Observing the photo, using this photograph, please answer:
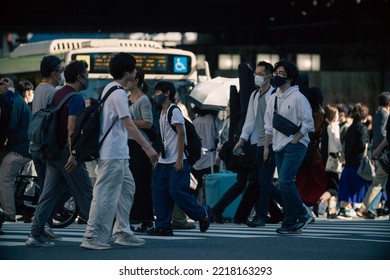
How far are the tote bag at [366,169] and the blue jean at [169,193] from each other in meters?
6.60

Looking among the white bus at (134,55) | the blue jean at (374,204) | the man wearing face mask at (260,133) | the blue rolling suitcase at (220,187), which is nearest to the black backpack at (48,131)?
the man wearing face mask at (260,133)

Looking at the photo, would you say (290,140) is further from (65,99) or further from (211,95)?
(211,95)

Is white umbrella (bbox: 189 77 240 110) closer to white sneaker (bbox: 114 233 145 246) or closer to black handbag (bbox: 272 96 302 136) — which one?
black handbag (bbox: 272 96 302 136)

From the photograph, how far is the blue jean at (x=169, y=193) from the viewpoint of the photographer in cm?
1252

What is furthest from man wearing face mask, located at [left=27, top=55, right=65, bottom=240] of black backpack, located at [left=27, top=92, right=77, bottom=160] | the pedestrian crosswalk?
black backpack, located at [left=27, top=92, right=77, bottom=160]

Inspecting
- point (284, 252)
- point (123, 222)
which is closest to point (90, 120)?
point (123, 222)

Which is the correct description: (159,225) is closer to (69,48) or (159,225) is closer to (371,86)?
(69,48)

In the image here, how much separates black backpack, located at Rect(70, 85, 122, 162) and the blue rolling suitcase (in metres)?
6.26

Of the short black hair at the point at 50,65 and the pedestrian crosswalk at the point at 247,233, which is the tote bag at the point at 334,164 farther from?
the short black hair at the point at 50,65

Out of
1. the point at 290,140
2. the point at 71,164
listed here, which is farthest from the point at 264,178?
the point at 71,164

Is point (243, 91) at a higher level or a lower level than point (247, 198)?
higher

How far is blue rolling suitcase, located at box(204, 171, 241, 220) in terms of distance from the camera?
1633cm

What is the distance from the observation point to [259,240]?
11.7m

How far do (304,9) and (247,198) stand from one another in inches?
1274
